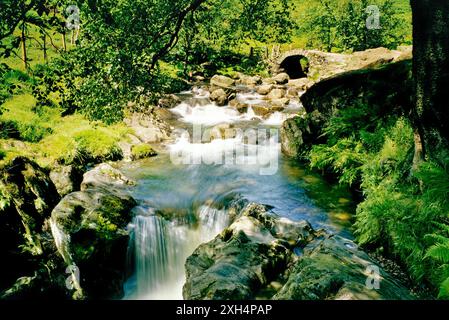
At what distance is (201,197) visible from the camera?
1193cm

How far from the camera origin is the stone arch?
34.5 metres

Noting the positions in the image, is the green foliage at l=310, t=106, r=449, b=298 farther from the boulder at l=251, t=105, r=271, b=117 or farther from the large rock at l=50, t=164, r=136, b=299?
the boulder at l=251, t=105, r=271, b=117

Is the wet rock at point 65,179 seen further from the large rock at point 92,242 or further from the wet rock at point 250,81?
the wet rock at point 250,81

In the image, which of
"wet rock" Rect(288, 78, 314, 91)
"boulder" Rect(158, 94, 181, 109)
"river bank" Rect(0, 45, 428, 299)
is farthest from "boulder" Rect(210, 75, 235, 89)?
"river bank" Rect(0, 45, 428, 299)

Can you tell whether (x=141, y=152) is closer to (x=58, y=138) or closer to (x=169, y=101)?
(x=58, y=138)

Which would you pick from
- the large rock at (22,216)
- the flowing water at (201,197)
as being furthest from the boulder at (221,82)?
the large rock at (22,216)

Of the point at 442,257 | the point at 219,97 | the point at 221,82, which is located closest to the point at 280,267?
the point at 442,257

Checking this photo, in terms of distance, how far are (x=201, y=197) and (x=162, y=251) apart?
93.6 inches

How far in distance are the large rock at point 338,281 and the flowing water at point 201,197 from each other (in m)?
2.82

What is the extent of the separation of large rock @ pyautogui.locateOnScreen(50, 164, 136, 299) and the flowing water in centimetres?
45

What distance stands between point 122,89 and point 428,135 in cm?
632
